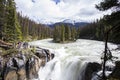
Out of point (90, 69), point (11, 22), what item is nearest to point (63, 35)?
point (11, 22)

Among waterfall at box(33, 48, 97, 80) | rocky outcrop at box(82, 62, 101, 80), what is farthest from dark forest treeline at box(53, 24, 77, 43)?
rocky outcrop at box(82, 62, 101, 80)

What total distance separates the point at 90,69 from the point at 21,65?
1199 cm

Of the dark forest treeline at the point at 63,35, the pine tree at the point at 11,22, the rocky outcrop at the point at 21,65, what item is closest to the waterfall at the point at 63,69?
the rocky outcrop at the point at 21,65

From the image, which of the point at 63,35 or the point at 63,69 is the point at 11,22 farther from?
the point at 63,35

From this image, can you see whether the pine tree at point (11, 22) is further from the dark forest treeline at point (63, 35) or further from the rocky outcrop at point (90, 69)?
the dark forest treeline at point (63, 35)

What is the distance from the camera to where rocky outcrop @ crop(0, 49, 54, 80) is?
3127 centimetres

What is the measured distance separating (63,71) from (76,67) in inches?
136

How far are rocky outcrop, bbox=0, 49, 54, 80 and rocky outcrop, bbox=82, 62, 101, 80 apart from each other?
32.0 feet

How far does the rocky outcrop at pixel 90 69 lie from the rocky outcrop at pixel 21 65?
9768 millimetres

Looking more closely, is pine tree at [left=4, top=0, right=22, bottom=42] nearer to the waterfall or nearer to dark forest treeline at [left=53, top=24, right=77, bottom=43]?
the waterfall

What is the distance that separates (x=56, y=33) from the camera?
90.9 meters

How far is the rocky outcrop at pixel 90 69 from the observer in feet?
98.7

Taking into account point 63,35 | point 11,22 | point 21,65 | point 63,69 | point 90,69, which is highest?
point 11,22

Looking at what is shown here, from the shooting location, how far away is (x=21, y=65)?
32.6 meters
